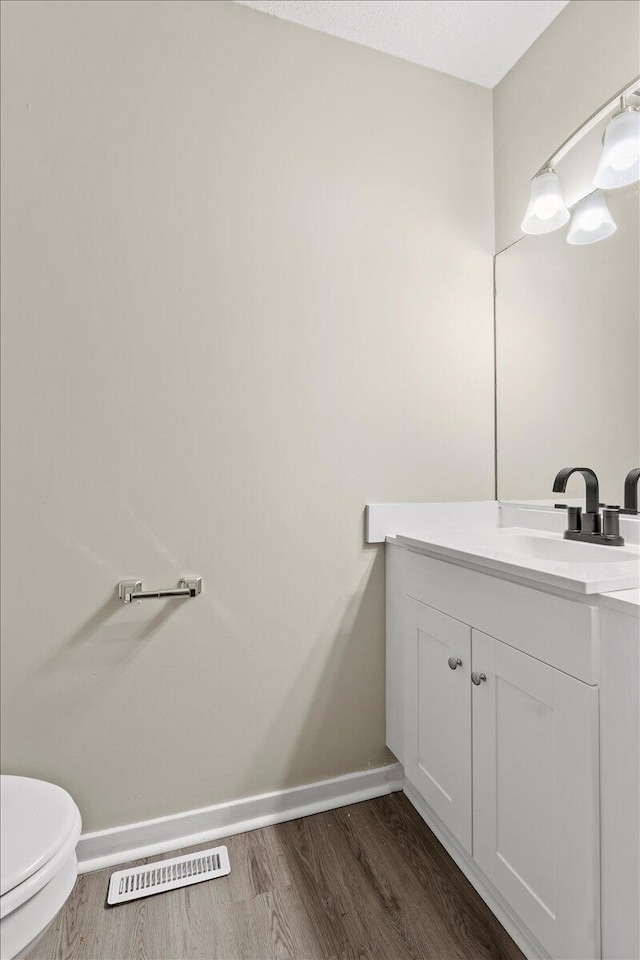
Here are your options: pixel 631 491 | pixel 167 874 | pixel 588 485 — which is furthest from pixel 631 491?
pixel 167 874

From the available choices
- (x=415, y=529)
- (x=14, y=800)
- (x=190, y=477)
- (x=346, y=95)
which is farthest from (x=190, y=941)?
(x=346, y=95)

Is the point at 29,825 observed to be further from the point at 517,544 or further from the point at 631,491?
the point at 631,491

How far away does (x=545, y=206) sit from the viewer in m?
1.46

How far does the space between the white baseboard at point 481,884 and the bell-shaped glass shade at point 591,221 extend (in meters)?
1.60

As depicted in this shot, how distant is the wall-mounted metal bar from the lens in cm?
133

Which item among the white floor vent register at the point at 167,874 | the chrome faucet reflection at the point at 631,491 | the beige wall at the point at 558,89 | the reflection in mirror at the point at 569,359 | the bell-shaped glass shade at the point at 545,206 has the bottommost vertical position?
the white floor vent register at the point at 167,874

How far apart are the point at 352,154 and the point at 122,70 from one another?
66 centimetres

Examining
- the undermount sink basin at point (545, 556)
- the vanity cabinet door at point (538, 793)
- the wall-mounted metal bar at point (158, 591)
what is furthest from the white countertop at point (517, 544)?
the wall-mounted metal bar at point (158, 591)

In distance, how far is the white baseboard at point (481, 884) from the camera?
104 cm

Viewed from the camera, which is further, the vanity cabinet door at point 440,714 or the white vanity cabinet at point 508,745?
the vanity cabinet door at point 440,714

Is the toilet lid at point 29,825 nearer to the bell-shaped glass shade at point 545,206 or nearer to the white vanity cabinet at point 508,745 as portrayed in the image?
the white vanity cabinet at point 508,745

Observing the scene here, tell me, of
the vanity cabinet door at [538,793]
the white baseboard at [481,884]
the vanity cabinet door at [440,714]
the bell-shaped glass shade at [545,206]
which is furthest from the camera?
the bell-shaped glass shade at [545,206]

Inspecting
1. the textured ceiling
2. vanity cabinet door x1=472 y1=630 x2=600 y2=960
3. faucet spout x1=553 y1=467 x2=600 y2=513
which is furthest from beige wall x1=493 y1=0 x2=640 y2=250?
vanity cabinet door x1=472 y1=630 x2=600 y2=960

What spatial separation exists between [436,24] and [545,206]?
656 mm
